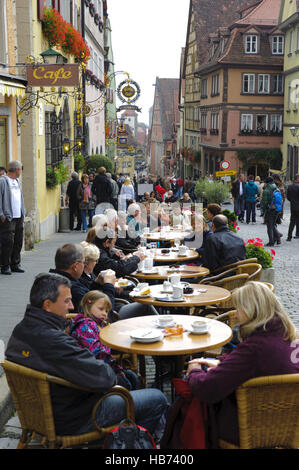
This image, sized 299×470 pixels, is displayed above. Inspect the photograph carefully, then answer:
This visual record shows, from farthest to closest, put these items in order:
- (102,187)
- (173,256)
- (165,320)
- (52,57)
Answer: (102,187)
(52,57)
(173,256)
(165,320)

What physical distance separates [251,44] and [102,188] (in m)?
28.4

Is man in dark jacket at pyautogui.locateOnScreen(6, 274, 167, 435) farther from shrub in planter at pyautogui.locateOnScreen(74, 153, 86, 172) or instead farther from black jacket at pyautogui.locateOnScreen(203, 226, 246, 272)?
shrub in planter at pyautogui.locateOnScreen(74, 153, 86, 172)

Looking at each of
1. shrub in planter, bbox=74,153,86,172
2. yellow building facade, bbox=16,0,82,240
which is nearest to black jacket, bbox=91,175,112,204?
yellow building facade, bbox=16,0,82,240

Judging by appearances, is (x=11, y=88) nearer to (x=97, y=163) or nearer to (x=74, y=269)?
(x=74, y=269)

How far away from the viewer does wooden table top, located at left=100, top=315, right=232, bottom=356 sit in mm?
4531

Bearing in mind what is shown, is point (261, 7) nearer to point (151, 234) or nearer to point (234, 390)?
point (151, 234)

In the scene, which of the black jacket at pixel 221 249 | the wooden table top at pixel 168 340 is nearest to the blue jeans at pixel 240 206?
the black jacket at pixel 221 249

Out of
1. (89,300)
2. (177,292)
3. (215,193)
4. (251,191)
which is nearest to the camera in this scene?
(89,300)

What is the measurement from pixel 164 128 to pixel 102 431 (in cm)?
8633

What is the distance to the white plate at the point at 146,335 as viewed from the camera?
186 inches

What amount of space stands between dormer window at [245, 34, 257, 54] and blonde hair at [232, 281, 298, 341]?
4180 centimetres

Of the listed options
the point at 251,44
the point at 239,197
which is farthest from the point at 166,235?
the point at 251,44

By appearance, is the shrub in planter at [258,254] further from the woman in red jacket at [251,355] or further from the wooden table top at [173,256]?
the woman in red jacket at [251,355]

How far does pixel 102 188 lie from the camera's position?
61.6 ft
